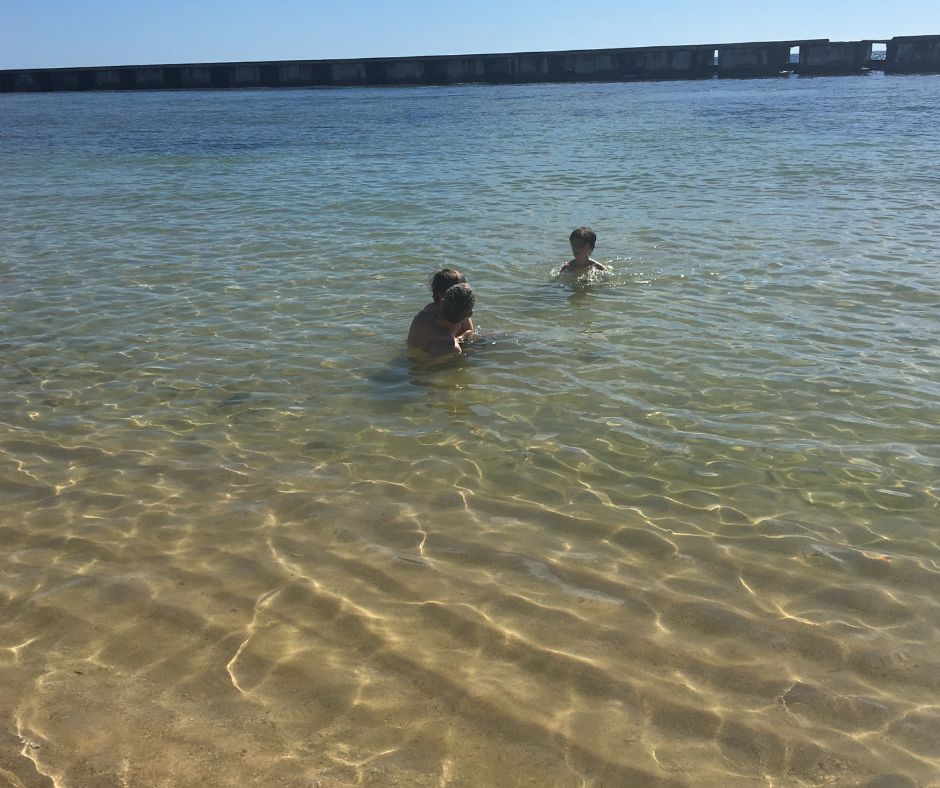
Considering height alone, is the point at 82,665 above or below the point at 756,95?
below

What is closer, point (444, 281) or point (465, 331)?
point (444, 281)

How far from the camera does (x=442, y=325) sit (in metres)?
7.21

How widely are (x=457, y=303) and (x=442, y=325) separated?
241mm

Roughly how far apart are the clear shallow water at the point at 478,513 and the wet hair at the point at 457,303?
0.43 meters

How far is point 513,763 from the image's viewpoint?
3.01 m

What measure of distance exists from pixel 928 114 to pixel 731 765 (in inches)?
1328

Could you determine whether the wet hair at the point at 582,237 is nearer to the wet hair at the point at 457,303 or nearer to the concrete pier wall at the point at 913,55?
the wet hair at the point at 457,303

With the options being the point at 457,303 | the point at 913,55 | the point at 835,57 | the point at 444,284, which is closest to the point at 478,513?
the point at 457,303

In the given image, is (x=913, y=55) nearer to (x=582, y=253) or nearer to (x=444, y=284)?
(x=582, y=253)

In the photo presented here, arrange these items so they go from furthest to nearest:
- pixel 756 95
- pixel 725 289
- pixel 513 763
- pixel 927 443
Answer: pixel 756 95, pixel 725 289, pixel 927 443, pixel 513 763

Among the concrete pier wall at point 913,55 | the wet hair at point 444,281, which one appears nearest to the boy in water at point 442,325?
the wet hair at point 444,281

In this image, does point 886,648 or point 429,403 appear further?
point 429,403

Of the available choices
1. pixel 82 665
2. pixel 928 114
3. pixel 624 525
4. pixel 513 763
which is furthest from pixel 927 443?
pixel 928 114

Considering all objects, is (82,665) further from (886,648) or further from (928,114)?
(928,114)
